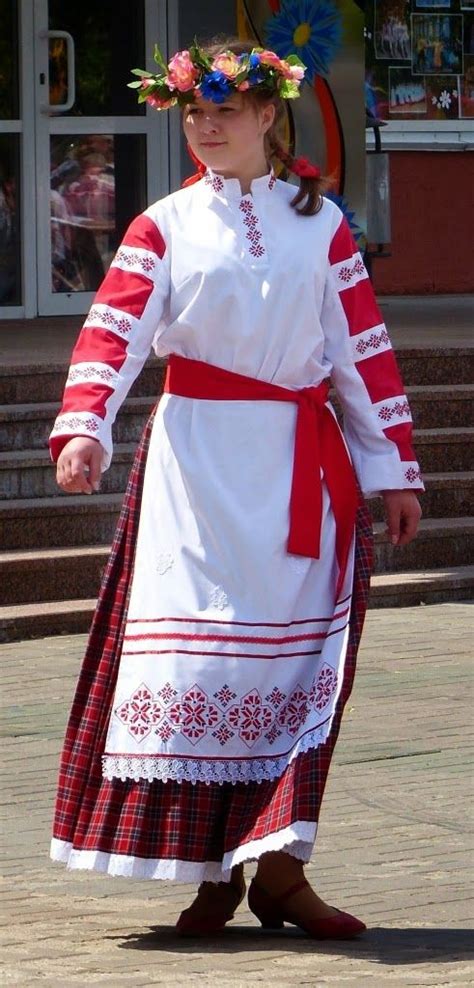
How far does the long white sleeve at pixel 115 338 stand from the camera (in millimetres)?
3957

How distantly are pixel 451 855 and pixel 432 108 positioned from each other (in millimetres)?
11635

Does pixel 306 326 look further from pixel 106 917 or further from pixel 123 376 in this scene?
pixel 106 917

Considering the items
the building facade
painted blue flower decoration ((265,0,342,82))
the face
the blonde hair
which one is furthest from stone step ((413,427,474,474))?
the face

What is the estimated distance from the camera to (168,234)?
4051 mm

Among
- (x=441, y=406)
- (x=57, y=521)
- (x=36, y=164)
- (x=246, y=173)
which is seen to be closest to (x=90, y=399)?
(x=246, y=173)

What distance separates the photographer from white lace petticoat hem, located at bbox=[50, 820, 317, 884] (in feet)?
12.8

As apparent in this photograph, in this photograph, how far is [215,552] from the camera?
4016mm

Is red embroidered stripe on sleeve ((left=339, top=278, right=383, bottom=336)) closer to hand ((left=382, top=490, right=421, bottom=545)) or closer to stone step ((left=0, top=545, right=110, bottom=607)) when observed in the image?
hand ((left=382, top=490, right=421, bottom=545))

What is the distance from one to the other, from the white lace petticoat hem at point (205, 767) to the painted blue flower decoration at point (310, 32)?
7.77m

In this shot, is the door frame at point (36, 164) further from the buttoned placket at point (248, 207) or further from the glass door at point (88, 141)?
the buttoned placket at point (248, 207)

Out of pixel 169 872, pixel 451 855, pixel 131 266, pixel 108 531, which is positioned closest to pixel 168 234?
pixel 131 266

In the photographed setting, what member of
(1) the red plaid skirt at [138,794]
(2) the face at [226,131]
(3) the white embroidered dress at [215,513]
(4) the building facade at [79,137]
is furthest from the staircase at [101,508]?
(2) the face at [226,131]

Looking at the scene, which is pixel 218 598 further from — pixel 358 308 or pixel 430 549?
pixel 430 549

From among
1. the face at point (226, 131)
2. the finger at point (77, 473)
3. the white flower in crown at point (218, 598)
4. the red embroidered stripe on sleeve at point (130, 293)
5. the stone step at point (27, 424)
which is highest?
the face at point (226, 131)
